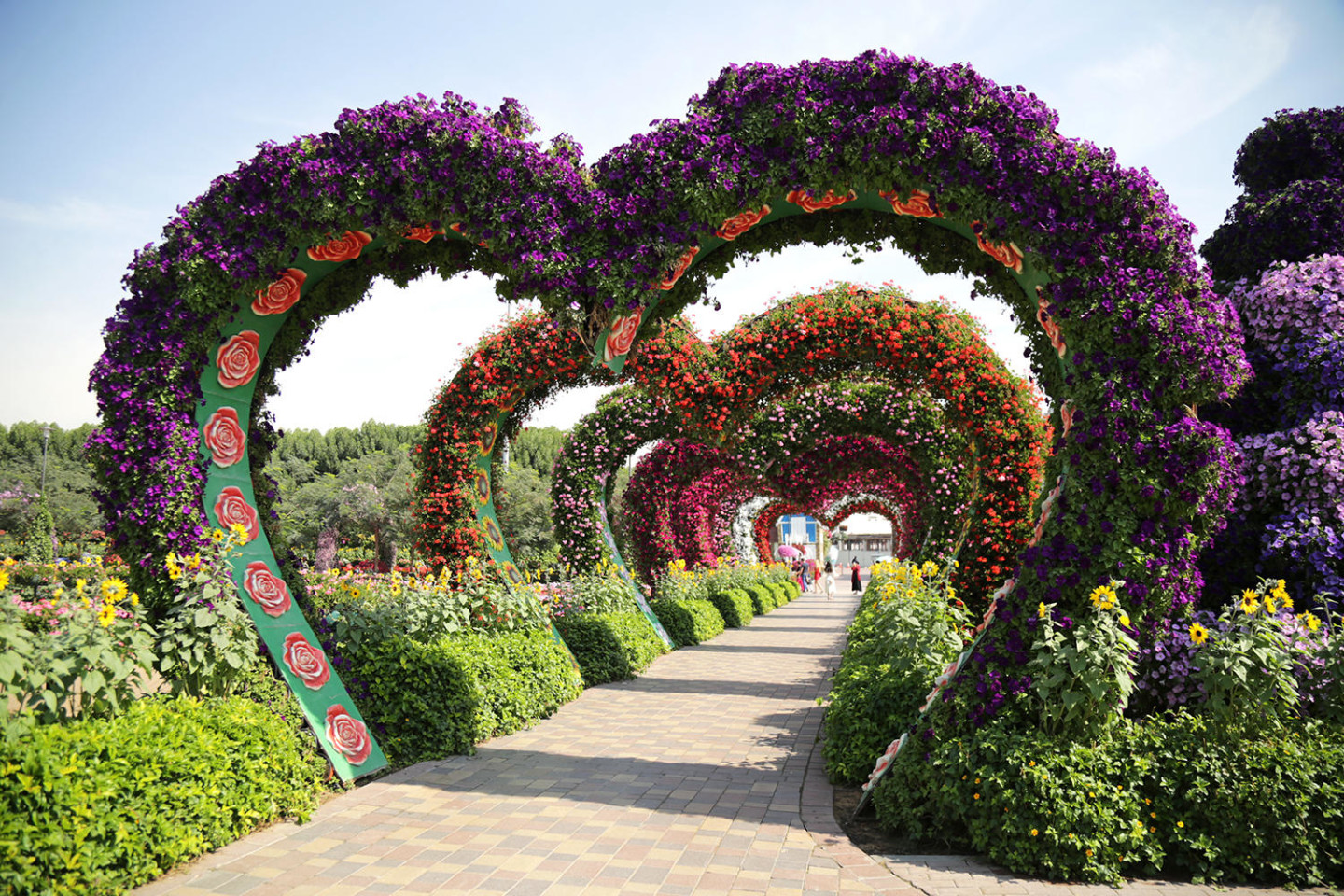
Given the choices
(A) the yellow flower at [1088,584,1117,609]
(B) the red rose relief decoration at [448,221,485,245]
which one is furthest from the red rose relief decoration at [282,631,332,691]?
(A) the yellow flower at [1088,584,1117,609]

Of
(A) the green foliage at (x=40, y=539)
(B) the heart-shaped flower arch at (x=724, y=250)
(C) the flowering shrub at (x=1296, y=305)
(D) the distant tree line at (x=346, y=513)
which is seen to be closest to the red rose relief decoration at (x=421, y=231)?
(B) the heart-shaped flower arch at (x=724, y=250)

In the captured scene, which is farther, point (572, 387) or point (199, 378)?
point (572, 387)

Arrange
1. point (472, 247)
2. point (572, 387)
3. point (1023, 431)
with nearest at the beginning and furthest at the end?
point (472, 247)
point (1023, 431)
point (572, 387)

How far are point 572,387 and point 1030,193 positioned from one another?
21.7 ft

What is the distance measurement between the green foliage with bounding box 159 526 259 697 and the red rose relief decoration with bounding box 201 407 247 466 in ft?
1.93

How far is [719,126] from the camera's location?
467 cm

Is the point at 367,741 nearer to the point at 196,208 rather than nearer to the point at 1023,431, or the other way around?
the point at 196,208

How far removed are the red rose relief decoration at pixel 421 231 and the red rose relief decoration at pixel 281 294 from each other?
0.81m

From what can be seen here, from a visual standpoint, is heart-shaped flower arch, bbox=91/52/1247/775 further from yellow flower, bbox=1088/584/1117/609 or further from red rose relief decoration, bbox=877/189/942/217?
yellow flower, bbox=1088/584/1117/609

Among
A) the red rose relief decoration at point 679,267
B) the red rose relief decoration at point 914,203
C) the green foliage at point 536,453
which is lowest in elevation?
the red rose relief decoration at point 679,267

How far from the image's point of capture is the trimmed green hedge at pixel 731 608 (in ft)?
55.0

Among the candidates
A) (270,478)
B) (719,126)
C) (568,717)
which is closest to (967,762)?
(719,126)

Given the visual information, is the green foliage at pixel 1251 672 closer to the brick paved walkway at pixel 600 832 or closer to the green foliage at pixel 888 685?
the brick paved walkway at pixel 600 832

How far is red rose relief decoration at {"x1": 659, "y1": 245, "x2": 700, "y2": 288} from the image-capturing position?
490cm
